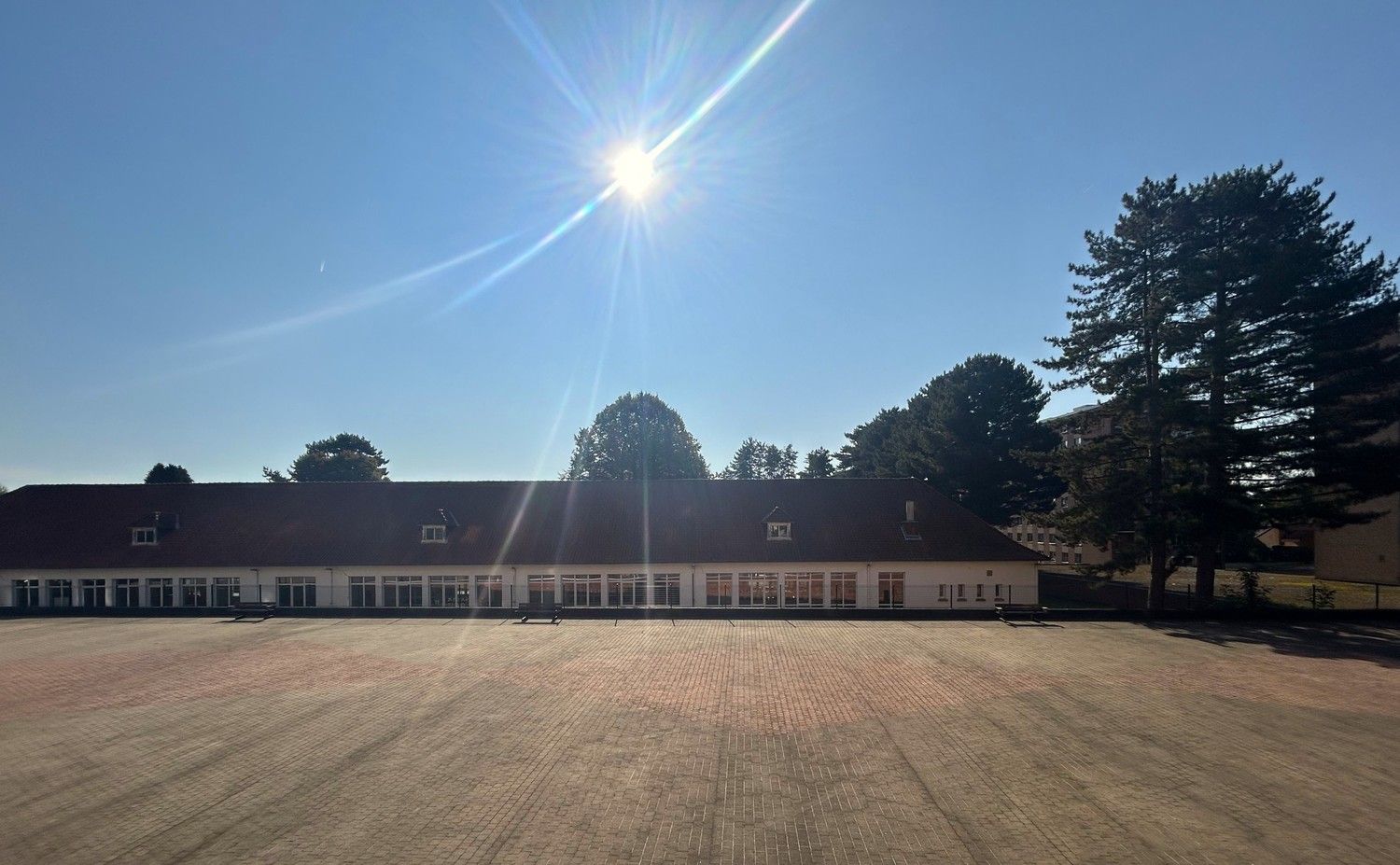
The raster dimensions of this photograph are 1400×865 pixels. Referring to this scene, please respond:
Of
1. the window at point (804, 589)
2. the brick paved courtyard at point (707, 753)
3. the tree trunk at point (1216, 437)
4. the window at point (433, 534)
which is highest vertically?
the tree trunk at point (1216, 437)

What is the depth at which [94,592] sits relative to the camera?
37812 millimetres

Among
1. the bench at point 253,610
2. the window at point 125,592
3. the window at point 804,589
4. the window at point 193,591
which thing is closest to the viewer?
the bench at point 253,610

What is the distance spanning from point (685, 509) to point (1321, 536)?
41.7 meters

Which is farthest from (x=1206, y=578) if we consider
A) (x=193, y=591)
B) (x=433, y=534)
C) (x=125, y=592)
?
(x=125, y=592)

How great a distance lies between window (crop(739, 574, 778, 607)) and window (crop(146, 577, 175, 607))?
1144 inches

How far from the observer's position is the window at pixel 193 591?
37.5 metres

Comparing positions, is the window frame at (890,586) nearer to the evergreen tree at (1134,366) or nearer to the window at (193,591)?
the evergreen tree at (1134,366)

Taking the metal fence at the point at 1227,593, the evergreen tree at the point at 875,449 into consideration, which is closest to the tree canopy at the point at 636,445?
the evergreen tree at the point at 875,449

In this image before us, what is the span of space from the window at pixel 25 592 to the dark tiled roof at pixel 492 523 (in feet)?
2.94

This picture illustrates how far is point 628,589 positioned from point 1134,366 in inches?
987

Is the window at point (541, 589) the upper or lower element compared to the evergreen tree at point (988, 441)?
lower

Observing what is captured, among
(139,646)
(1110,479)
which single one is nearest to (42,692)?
(139,646)

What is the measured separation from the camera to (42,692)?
1842cm

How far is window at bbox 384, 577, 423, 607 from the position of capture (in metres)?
36.8
